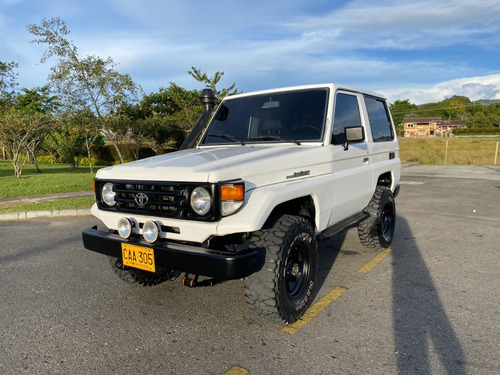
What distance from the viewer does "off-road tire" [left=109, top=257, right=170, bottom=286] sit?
11.6 feet

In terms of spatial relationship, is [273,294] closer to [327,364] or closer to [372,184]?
[327,364]

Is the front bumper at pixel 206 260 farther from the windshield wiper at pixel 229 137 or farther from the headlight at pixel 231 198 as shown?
the windshield wiper at pixel 229 137

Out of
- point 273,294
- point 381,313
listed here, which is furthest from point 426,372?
point 273,294

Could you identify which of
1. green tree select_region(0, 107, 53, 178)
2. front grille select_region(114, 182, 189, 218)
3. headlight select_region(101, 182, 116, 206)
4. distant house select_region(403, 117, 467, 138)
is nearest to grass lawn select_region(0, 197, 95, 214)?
headlight select_region(101, 182, 116, 206)

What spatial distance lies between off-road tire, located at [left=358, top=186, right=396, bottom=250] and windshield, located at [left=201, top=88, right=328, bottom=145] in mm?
1519

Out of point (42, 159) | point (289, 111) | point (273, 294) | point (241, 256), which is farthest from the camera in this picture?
point (42, 159)

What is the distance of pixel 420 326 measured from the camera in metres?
2.95

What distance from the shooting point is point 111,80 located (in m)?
15.0

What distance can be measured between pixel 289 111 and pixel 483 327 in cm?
254

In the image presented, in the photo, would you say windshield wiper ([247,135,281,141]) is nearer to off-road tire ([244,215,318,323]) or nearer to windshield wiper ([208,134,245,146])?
windshield wiper ([208,134,245,146])

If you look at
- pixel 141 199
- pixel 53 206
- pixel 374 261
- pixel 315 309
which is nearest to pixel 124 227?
pixel 141 199

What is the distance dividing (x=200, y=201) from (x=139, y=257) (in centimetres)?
68

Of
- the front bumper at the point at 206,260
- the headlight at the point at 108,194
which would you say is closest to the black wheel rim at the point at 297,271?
the front bumper at the point at 206,260

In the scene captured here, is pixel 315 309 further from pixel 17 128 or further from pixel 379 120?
pixel 17 128
